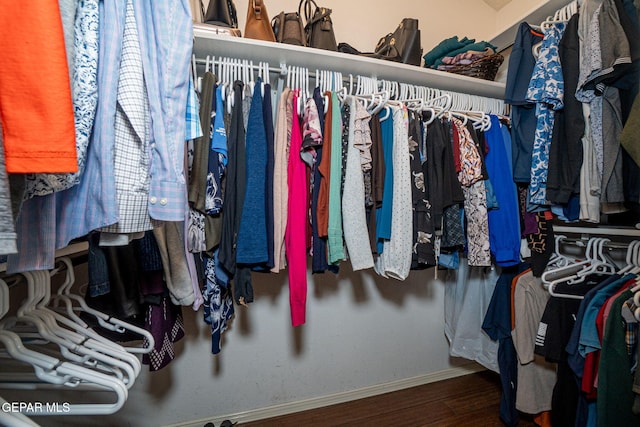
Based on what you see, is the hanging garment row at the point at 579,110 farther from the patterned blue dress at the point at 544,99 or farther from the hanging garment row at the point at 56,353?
the hanging garment row at the point at 56,353

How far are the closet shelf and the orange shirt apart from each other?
0.76m

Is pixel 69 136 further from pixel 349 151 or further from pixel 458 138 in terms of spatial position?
pixel 458 138

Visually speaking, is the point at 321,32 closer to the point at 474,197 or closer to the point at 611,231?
the point at 474,197

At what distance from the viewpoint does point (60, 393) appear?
1.16 metres

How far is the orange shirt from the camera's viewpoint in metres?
0.35

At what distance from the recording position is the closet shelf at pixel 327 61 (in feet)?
3.51

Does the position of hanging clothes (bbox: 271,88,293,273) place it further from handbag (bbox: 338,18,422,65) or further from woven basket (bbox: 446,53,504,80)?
woven basket (bbox: 446,53,504,80)

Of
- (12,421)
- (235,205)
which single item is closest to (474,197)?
(235,205)

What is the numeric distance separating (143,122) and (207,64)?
685mm

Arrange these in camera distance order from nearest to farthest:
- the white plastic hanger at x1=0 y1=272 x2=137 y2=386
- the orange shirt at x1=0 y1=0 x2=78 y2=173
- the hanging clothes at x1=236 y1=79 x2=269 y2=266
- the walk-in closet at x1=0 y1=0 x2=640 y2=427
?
the orange shirt at x1=0 y1=0 x2=78 y2=173 → the walk-in closet at x1=0 y1=0 x2=640 y2=427 → the white plastic hanger at x1=0 y1=272 x2=137 y2=386 → the hanging clothes at x1=236 y1=79 x2=269 y2=266

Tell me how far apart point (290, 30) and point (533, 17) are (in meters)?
1.18

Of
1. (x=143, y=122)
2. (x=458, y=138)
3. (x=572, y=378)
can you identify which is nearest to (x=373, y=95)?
(x=458, y=138)

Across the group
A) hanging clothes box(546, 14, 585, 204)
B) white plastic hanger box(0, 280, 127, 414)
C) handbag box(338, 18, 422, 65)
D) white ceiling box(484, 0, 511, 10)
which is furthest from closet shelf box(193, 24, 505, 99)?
white plastic hanger box(0, 280, 127, 414)

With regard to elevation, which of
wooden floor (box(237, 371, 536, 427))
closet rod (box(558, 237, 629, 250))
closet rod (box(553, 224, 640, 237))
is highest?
closet rod (box(553, 224, 640, 237))
